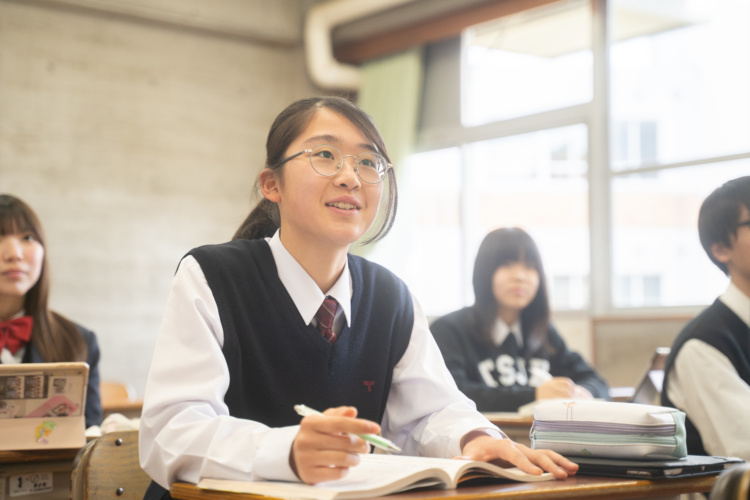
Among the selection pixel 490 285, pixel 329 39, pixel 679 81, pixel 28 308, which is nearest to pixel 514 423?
pixel 490 285

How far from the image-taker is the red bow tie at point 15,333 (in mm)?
3193

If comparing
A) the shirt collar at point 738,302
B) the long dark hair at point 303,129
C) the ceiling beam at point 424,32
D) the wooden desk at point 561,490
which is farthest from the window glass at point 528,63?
the wooden desk at point 561,490

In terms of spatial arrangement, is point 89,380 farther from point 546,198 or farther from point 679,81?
point 679,81

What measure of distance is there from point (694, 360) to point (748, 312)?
211 mm

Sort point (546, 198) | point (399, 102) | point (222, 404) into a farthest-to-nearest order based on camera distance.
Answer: point (399, 102) → point (546, 198) → point (222, 404)

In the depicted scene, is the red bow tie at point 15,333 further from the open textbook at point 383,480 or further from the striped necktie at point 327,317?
the open textbook at point 383,480

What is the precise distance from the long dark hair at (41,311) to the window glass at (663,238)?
3777 mm

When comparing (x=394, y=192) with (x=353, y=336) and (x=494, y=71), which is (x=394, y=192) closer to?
(x=353, y=336)

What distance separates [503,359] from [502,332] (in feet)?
0.37

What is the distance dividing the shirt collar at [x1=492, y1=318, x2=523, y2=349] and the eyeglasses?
1779 mm

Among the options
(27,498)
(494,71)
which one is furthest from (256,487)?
(494,71)

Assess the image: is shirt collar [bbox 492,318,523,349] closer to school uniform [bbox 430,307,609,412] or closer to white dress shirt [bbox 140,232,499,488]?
school uniform [bbox 430,307,609,412]

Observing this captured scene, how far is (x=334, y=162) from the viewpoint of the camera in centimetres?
166

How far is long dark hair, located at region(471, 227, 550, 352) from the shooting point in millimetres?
3344
